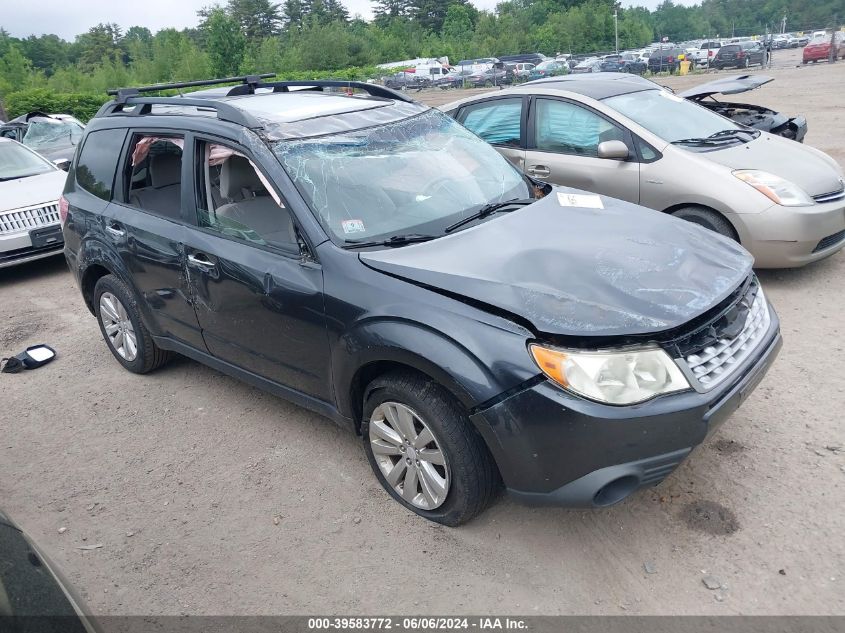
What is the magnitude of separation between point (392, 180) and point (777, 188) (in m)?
3.29

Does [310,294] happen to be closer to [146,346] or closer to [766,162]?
[146,346]

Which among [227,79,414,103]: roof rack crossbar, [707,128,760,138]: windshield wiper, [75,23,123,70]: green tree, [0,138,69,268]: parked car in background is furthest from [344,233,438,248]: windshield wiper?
[75,23,123,70]: green tree

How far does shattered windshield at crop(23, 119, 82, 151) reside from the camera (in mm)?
13227

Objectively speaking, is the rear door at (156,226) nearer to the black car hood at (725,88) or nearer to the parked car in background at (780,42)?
the black car hood at (725,88)

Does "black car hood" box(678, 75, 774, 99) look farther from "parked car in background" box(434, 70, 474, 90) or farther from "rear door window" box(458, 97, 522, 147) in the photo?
"parked car in background" box(434, 70, 474, 90)

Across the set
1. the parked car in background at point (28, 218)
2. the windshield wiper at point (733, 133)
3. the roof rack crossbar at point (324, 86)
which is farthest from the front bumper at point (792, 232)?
the parked car in background at point (28, 218)

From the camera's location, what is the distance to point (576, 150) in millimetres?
6156

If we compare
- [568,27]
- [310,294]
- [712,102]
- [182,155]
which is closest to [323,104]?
[182,155]

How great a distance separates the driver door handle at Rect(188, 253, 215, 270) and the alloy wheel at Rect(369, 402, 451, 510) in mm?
1294

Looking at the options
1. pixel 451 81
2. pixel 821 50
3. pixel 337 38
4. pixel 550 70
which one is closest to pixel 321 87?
pixel 821 50

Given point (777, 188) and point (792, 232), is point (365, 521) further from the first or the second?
point (777, 188)

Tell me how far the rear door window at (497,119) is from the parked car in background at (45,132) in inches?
361

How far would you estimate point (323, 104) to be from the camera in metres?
4.09

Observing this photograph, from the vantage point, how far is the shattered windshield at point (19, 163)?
8.38 m
